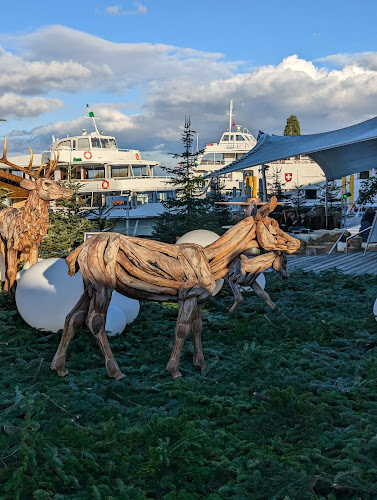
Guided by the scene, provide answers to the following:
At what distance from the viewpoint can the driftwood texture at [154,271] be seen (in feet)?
14.1

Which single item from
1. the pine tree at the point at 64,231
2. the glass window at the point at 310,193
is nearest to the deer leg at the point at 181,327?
the pine tree at the point at 64,231

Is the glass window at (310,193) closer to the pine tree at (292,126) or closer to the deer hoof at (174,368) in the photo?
the pine tree at (292,126)

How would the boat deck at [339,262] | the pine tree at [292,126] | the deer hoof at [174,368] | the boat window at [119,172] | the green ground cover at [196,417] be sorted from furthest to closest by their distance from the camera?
the pine tree at [292,126], the boat window at [119,172], the boat deck at [339,262], the deer hoof at [174,368], the green ground cover at [196,417]

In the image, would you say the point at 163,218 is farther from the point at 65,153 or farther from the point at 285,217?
the point at 65,153

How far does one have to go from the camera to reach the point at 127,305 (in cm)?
598

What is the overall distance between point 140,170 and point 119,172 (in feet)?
4.51

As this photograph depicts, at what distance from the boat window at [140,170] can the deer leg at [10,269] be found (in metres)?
25.6

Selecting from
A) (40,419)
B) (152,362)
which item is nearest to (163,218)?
(152,362)

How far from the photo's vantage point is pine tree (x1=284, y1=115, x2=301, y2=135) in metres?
55.4

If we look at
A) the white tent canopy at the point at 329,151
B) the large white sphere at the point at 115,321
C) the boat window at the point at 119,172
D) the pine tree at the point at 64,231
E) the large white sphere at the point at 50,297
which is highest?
the boat window at the point at 119,172

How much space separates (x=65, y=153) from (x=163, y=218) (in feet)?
69.9

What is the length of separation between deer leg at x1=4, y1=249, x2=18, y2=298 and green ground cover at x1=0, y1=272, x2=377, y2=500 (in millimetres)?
958

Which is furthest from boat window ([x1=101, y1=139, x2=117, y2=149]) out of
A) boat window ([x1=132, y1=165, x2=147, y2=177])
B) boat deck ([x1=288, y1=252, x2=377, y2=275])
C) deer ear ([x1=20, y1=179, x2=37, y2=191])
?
deer ear ([x1=20, y1=179, x2=37, y2=191])

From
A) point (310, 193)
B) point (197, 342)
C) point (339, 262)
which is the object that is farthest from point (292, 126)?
point (197, 342)
